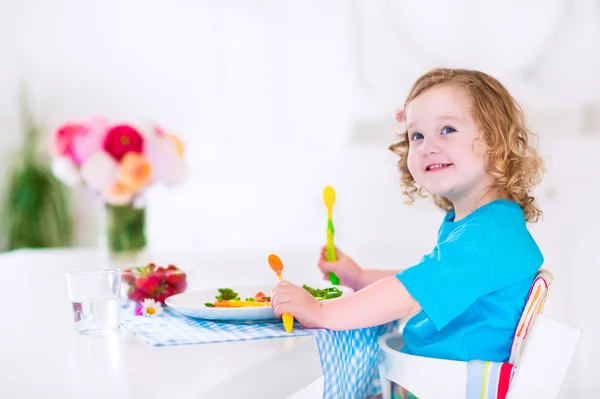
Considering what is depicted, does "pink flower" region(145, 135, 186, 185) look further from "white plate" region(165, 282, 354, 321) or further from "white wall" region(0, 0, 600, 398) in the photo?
"white plate" region(165, 282, 354, 321)

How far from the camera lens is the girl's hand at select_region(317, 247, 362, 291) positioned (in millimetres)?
1420

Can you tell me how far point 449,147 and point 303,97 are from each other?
4.94ft

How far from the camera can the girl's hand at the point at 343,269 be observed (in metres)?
1.42

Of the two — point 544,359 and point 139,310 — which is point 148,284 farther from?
point 544,359

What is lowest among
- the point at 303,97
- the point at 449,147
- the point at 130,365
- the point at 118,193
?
the point at 130,365

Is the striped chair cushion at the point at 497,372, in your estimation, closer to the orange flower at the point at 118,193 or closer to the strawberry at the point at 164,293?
the strawberry at the point at 164,293

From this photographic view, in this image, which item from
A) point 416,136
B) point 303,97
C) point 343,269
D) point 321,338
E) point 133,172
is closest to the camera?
point 321,338

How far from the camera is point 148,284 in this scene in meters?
1.19

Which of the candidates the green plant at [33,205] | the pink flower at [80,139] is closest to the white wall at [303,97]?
the green plant at [33,205]

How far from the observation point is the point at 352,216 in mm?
2527

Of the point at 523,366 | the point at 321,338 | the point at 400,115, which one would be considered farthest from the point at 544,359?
the point at 400,115

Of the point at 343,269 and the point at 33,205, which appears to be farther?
the point at 33,205

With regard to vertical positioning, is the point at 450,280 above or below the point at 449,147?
below

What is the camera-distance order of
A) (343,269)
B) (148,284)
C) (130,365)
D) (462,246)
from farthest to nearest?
(343,269) < (148,284) < (462,246) < (130,365)
